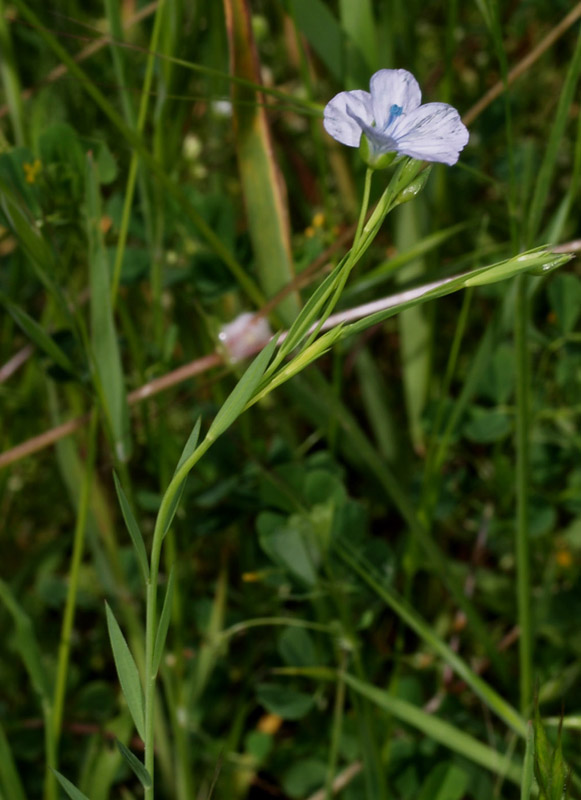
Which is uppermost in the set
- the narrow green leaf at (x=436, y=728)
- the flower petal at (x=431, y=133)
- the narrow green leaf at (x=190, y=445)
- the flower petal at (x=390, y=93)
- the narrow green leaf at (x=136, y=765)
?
the flower petal at (x=390, y=93)

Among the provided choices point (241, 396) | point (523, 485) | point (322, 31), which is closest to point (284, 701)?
point (523, 485)

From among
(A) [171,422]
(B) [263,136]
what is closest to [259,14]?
(B) [263,136]

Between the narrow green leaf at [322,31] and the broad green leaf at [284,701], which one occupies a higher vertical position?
the narrow green leaf at [322,31]

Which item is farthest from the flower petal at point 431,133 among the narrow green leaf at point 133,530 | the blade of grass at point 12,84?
the blade of grass at point 12,84

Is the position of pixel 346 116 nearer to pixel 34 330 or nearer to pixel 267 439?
pixel 34 330

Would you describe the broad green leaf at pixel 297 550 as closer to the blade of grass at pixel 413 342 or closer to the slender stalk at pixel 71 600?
the slender stalk at pixel 71 600

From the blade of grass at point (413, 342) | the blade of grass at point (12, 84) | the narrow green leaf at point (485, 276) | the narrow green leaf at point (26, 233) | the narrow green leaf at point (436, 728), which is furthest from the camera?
the blade of grass at point (413, 342)

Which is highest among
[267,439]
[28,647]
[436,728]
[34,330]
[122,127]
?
[122,127]

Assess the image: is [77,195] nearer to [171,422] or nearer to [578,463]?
[171,422]

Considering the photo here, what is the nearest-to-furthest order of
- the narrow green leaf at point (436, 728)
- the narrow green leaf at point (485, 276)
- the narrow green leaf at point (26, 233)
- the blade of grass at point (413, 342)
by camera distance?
the narrow green leaf at point (485, 276) → the narrow green leaf at point (26, 233) → the narrow green leaf at point (436, 728) → the blade of grass at point (413, 342)
